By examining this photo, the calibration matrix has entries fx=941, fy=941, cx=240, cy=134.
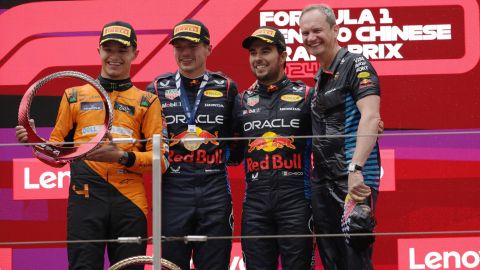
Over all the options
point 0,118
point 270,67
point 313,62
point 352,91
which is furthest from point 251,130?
point 0,118

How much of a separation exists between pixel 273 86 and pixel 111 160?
2.59 feet

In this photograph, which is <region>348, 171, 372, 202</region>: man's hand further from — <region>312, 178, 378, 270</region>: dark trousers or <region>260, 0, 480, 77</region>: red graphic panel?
<region>260, 0, 480, 77</region>: red graphic panel

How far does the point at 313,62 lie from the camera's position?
4.80 meters

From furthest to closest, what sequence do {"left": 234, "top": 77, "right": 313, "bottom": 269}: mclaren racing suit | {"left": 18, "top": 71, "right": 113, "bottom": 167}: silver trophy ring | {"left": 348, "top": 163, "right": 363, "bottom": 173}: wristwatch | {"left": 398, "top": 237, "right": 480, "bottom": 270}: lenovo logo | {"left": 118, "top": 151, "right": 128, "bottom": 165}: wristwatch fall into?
{"left": 398, "top": 237, "right": 480, "bottom": 270}: lenovo logo < {"left": 234, "top": 77, "right": 313, "bottom": 269}: mclaren racing suit < {"left": 118, "top": 151, "right": 128, "bottom": 165}: wristwatch < {"left": 18, "top": 71, "right": 113, "bottom": 167}: silver trophy ring < {"left": 348, "top": 163, "right": 363, "bottom": 173}: wristwatch

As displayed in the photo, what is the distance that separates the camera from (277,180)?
3.82 meters

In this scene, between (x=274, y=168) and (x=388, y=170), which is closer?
(x=274, y=168)

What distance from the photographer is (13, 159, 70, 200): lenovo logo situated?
480 cm

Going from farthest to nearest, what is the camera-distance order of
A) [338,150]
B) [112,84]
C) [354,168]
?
[112,84] < [338,150] < [354,168]

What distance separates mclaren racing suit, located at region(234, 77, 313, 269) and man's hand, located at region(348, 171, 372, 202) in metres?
0.46

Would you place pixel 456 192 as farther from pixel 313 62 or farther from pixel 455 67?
pixel 313 62

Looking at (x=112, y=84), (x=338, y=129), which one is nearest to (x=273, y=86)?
A: (x=338, y=129)

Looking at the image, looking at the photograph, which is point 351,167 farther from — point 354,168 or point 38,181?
point 38,181

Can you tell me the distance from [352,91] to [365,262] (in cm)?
64

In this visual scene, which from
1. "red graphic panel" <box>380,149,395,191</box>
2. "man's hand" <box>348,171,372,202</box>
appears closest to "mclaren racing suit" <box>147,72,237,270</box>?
"man's hand" <box>348,171,372,202</box>
